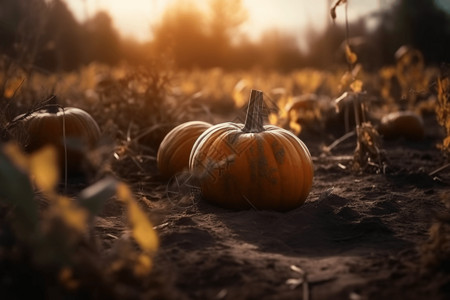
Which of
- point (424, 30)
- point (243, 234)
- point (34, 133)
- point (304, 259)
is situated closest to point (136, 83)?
point (34, 133)

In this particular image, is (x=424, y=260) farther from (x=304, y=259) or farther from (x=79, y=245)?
(x=79, y=245)

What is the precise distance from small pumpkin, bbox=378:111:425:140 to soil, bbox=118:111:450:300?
2.50 meters

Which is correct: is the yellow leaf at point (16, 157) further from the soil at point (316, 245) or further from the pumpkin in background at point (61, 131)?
the pumpkin in background at point (61, 131)

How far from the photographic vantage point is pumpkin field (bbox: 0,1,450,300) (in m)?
1.65

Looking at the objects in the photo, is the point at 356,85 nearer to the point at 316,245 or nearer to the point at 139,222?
the point at 316,245

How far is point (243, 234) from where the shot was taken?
2.73 meters

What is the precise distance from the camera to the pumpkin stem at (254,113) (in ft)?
11.2

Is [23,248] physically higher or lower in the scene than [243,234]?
higher

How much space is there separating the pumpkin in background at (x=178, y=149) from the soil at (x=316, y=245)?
14.1 inches

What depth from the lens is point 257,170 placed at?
3.17 m

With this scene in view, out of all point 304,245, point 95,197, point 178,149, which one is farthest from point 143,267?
point 178,149

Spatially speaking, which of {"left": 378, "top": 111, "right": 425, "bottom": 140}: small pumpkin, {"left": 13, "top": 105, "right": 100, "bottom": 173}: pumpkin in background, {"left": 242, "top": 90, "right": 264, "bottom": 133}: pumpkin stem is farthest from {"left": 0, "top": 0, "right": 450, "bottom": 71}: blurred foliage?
{"left": 242, "top": 90, "right": 264, "bottom": 133}: pumpkin stem

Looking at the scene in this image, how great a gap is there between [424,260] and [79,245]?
1.40 m

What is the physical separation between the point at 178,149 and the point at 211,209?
95 cm
